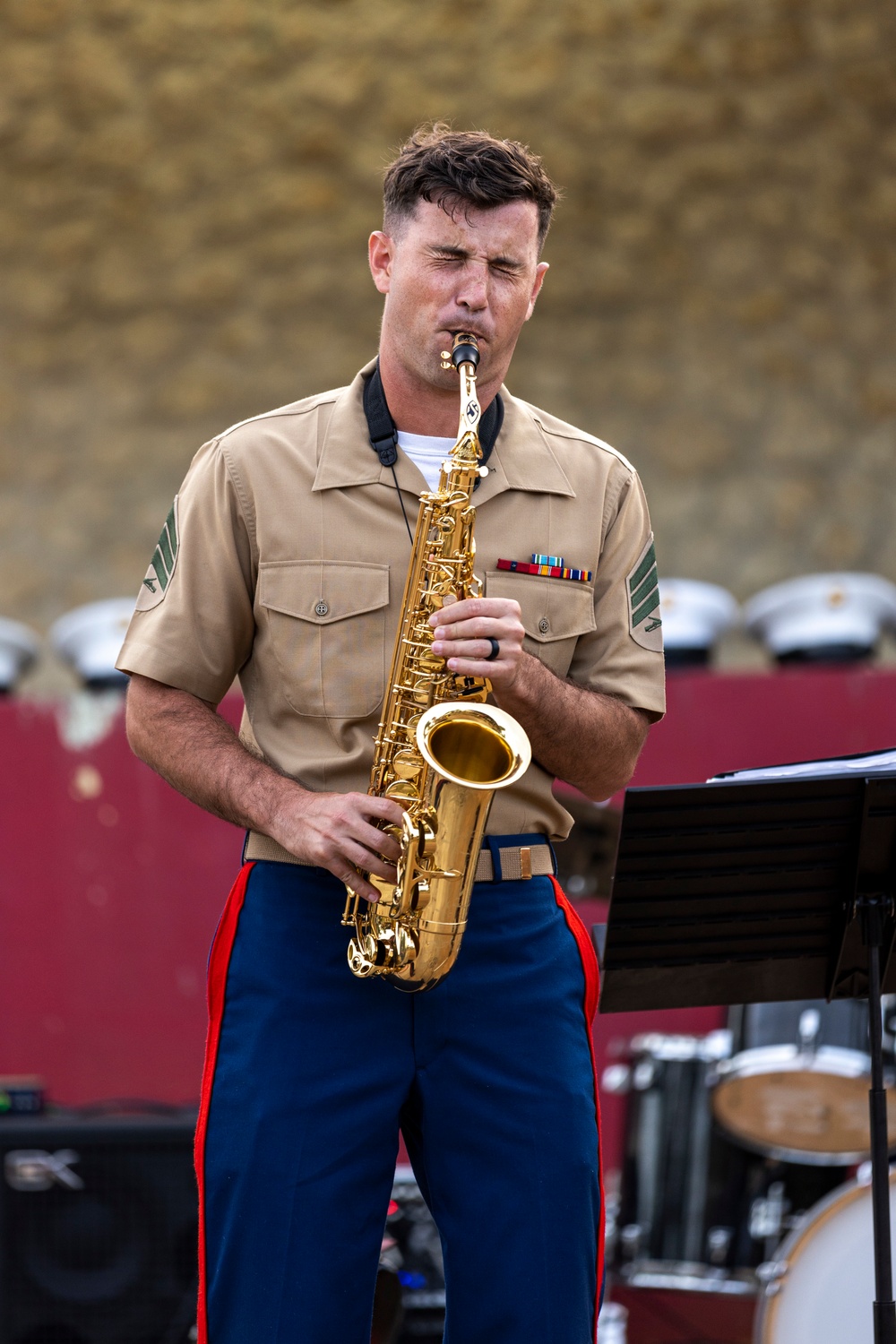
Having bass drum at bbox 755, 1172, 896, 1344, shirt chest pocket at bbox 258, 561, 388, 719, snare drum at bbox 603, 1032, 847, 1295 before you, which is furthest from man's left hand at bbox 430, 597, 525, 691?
snare drum at bbox 603, 1032, 847, 1295

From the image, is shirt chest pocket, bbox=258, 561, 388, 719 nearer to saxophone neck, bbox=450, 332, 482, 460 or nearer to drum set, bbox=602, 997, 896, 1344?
saxophone neck, bbox=450, 332, 482, 460

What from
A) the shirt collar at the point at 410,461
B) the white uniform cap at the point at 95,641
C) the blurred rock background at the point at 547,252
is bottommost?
the shirt collar at the point at 410,461

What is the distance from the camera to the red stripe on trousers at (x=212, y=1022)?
87.7 inches

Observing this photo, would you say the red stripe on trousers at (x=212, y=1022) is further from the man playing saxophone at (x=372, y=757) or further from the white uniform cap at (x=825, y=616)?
the white uniform cap at (x=825, y=616)

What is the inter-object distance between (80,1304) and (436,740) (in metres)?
2.23

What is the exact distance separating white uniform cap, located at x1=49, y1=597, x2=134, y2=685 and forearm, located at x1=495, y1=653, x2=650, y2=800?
9.92ft

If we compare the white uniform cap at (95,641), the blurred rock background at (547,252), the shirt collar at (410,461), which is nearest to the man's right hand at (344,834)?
the shirt collar at (410,461)

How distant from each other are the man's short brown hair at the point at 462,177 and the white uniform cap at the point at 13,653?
3426 mm

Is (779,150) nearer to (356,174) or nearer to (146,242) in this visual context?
(356,174)

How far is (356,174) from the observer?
22.7 feet

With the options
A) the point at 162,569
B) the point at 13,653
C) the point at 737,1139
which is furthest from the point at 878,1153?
the point at 13,653

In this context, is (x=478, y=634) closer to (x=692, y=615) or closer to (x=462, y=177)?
(x=462, y=177)

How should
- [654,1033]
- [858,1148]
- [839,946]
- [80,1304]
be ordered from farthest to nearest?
[654,1033] < [858,1148] < [80,1304] < [839,946]

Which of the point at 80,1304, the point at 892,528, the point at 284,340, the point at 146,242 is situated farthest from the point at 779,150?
the point at 80,1304
